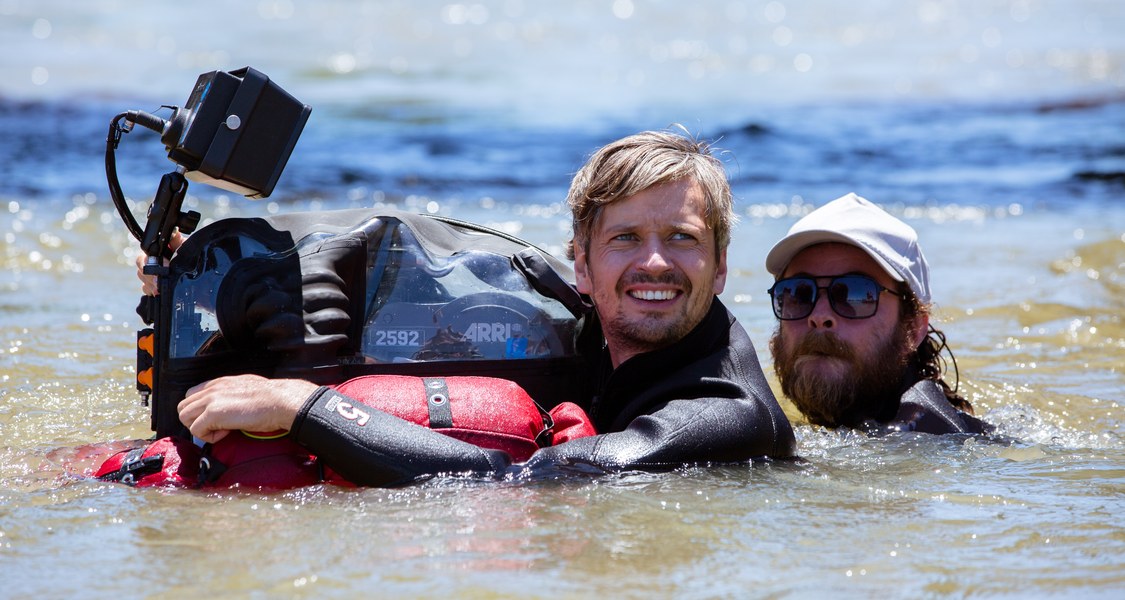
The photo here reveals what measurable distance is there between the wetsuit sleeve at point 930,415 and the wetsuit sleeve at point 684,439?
0.94 meters

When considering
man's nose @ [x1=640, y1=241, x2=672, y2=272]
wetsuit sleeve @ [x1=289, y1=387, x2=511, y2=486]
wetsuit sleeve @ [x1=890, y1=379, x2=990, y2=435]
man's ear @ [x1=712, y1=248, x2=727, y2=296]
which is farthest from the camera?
wetsuit sleeve @ [x1=890, y1=379, x2=990, y2=435]

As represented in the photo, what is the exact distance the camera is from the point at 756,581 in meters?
3.03

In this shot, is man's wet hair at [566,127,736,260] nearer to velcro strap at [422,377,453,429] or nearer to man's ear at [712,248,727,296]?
man's ear at [712,248,727,296]

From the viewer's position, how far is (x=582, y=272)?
437 centimetres

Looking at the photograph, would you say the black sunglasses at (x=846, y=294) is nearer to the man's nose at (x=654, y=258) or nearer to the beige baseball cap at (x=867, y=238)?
the beige baseball cap at (x=867, y=238)

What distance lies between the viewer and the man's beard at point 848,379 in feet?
16.0

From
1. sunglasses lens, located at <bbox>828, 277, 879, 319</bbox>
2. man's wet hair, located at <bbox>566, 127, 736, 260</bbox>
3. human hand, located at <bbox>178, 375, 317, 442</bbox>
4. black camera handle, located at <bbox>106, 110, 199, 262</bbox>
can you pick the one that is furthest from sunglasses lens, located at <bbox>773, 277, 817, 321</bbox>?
black camera handle, located at <bbox>106, 110, 199, 262</bbox>

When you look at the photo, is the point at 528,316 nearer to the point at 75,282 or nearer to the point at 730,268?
the point at 730,268

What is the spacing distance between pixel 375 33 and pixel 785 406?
68.9 ft

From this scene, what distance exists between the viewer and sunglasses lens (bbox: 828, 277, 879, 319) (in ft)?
15.9

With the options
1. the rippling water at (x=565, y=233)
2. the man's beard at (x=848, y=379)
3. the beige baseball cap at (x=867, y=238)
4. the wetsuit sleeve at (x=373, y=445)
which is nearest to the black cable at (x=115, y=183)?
the rippling water at (x=565, y=233)

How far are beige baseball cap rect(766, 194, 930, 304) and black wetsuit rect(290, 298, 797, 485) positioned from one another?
0.77 meters

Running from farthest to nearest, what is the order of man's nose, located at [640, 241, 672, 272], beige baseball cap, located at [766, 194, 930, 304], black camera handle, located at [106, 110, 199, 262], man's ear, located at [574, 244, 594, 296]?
beige baseball cap, located at [766, 194, 930, 304] → man's ear, located at [574, 244, 594, 296] → man's nose, located at [640, 241, 672, 272] → black camera handle, located at [106, 110, 199, 262]

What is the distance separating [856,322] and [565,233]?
17.5 feet
